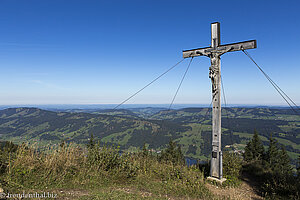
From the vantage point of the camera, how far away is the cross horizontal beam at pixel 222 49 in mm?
6514

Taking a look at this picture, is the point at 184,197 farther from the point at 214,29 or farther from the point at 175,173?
the point at 214,29

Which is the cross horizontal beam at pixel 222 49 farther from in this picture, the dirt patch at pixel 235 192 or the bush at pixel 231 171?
the dirt patch at pixel 235 192

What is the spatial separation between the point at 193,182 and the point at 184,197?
3.85 ft

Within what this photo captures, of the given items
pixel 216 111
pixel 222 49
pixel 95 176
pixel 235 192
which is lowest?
pixel 235 192

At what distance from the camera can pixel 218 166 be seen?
695cm

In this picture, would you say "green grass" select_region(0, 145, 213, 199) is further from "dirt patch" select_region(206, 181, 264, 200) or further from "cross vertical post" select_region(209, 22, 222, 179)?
"cross vertical post" select_region(209, 22, 222, 179)

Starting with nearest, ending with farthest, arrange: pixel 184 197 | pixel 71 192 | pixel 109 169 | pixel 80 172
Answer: pixel 71 192 → pixel 184 197 → pixel 80 172 → pixel 109 169

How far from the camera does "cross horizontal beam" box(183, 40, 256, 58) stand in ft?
21.4

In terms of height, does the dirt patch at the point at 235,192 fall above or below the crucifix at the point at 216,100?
below

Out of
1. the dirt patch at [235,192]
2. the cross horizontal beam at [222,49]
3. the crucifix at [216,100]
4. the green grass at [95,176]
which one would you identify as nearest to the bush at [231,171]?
the dirt patch at [235,192]

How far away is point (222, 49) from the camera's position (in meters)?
7.05

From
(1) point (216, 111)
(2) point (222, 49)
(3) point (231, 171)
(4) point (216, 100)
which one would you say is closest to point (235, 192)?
(3) point (231, 171)

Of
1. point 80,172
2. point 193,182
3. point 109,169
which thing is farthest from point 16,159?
point 193,182

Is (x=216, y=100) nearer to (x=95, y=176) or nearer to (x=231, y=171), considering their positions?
(x=231, y=171)
